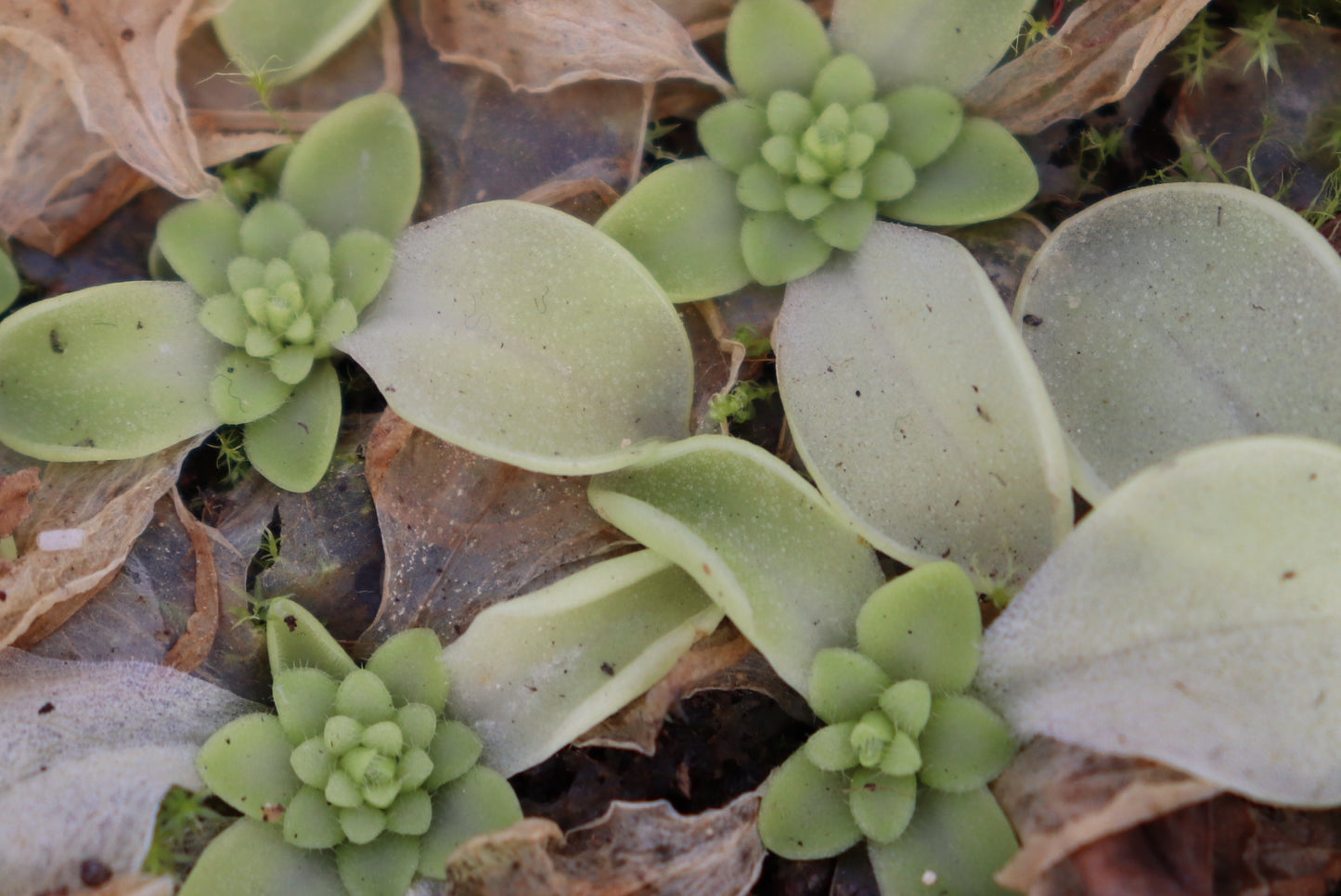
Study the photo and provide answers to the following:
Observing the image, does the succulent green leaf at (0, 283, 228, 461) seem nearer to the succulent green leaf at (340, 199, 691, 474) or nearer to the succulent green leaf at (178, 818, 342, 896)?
the succulent green leaf at (340, 199, 691, 474)

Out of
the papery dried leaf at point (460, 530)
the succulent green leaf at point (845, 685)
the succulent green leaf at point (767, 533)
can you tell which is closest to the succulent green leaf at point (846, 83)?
the succulent green leaf at point (767, 533)

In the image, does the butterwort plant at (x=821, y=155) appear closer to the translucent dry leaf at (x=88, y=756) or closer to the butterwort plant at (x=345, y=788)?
the butterwort plant at (x=345, y=788)

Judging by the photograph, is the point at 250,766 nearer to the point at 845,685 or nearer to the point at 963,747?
the point at 845,685

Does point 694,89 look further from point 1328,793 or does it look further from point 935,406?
point 1328,793

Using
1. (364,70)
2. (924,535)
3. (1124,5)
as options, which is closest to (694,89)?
(364,70)

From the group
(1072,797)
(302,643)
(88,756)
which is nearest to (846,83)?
(1072,797)
